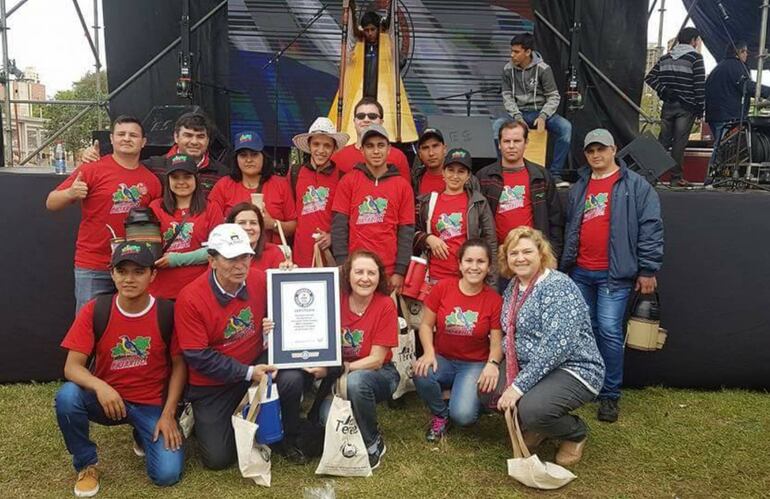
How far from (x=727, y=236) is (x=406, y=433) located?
9.02 ft

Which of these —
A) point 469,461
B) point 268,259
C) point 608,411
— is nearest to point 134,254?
point 268,259

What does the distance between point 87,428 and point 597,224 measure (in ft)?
10.5

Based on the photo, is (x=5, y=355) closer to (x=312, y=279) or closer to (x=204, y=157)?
(x=204, y=157)

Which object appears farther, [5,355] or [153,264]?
[5,355]

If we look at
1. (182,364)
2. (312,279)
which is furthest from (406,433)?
(182,364)

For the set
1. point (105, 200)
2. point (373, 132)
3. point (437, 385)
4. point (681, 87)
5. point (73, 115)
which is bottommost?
point (437, 385)

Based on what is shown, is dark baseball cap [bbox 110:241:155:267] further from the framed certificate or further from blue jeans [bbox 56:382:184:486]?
blue jeans [bbox 56:382:184:486]

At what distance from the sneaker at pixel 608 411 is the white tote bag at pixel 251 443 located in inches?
86.9

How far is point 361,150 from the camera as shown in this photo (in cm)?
409

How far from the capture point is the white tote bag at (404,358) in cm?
380

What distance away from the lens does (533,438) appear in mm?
3410

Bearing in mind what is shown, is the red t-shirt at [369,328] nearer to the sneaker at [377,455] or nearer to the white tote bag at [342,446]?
the white tote bag at [342,446]

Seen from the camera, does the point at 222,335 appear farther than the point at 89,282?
No

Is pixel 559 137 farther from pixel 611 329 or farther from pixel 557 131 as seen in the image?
pixel 611 329
